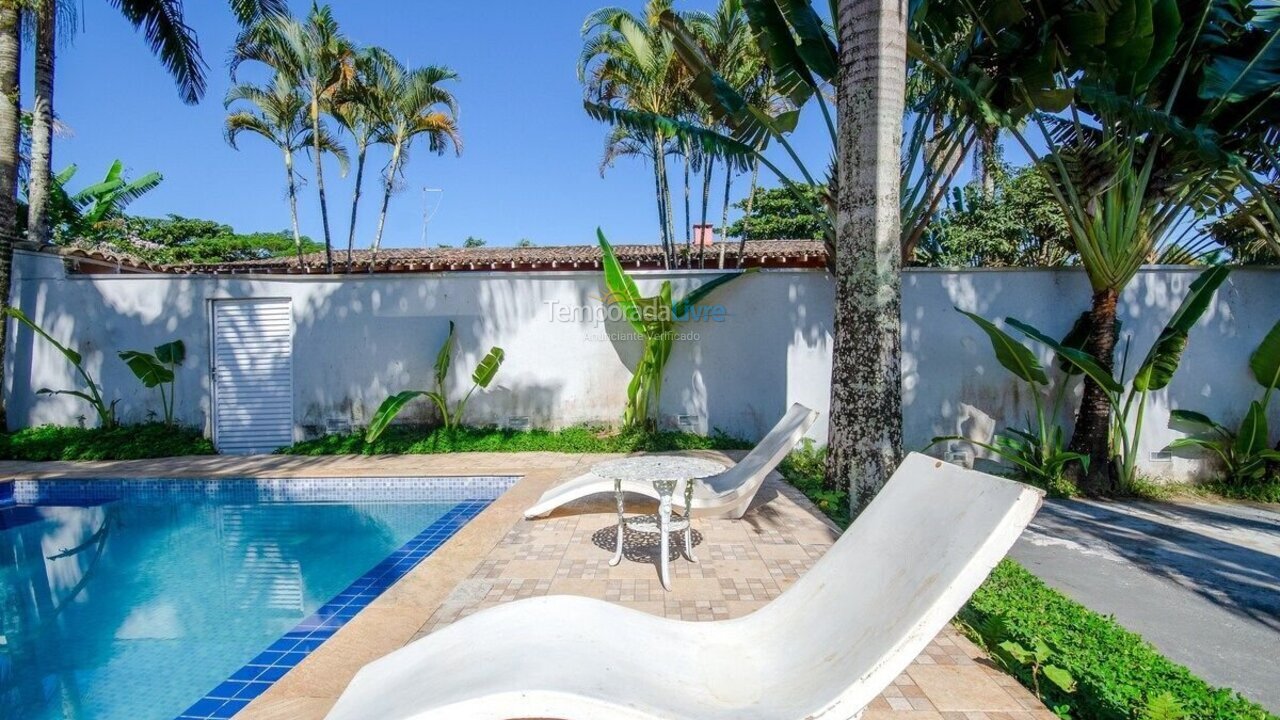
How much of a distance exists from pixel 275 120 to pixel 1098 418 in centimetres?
1796

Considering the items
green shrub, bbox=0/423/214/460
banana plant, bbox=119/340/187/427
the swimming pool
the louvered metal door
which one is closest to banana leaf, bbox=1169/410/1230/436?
the swimming pool

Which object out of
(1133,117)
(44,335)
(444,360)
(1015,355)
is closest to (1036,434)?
(1015,355)

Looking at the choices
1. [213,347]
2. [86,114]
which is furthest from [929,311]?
[86,114]

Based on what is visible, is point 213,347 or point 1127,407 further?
→ point 213,347

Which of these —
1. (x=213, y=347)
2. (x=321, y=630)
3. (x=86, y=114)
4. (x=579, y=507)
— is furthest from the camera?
(x=86, y=114)

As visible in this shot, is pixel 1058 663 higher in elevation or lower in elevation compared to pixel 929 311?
lower

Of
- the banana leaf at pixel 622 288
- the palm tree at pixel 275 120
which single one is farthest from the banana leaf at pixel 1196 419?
the palm tree at pixel 275 120

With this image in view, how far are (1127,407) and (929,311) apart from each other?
7.95 feet

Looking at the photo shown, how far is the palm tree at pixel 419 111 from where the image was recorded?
14.4m

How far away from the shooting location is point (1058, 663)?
281 cm

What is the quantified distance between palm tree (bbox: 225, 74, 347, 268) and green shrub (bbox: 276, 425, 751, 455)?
9105mm

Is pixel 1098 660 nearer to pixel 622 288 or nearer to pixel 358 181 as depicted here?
pixel 622 288

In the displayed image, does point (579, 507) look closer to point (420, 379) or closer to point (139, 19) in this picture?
point (420, 379)

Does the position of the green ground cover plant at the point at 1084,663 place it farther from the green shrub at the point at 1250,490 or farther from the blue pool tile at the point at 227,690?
the green shrub at the point at 1250,490
